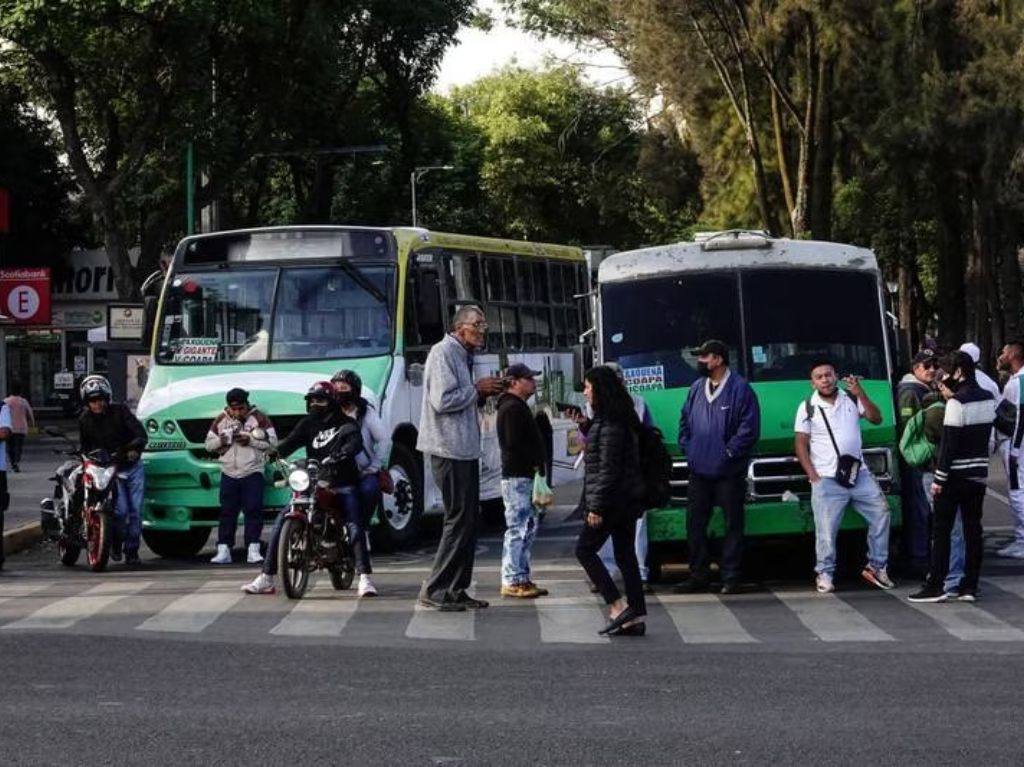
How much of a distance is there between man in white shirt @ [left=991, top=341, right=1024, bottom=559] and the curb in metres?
9.11

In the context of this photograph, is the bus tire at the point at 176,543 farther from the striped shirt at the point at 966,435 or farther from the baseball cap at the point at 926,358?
the striped shirt at the point at 966,435

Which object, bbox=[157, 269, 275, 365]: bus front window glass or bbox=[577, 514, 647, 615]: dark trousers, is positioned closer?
bbox=[577, 514, 647, 615]: dark trousers

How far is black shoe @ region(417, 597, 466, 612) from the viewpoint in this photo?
13750mm

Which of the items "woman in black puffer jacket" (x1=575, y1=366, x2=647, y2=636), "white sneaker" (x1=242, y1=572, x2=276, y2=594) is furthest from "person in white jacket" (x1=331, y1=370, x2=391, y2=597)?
"woman in black puffer jacket" (x1=575, y1=366, x2=647, y2=636)

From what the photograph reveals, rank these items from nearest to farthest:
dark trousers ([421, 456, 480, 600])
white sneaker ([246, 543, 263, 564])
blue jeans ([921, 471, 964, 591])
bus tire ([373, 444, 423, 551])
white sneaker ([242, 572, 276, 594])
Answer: dark trousers ([421, 456, 480, 600]) < blue jeans ([921, 471, 964, 591]) < white sneaker ([242, 572, 276, 594]) < white sneaker ([246, 543, 263, 564]) < bus tire ([373, 444, 423, 551])

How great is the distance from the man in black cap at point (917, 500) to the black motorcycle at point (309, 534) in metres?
4.22

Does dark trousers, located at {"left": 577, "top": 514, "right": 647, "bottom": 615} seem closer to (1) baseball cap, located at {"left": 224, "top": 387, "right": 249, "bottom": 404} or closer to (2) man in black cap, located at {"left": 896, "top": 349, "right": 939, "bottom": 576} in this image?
(2) man in black cap, located at {"left": 896, "top": 349, "right": 939, "bottom": 576}

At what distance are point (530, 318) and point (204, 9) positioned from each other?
15.7 meters

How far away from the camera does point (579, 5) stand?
149 ft

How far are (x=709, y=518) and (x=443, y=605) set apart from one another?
209 centimetres

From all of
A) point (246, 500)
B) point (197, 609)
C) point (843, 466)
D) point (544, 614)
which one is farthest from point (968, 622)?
point (246, 500)

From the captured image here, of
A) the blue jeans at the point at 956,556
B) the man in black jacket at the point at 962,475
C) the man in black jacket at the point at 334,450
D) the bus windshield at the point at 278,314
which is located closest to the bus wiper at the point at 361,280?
the bus windshield at the point at 278,314

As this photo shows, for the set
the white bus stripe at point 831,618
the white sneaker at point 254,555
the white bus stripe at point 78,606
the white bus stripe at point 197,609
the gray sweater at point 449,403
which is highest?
the gray sweater at point 449,403

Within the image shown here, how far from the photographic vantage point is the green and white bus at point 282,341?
18.5 meters
